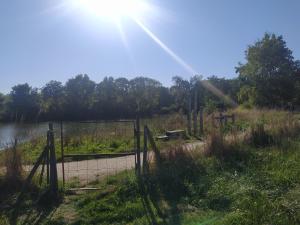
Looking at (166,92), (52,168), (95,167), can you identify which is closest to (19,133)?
(95,167)

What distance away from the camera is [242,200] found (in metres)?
7.13

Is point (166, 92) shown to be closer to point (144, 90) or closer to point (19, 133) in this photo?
point (144, 90)

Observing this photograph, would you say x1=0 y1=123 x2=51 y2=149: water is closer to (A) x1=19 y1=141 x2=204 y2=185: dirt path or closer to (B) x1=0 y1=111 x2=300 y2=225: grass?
(A) x1=19 y1=141 x2=204 y2=185: dirt path

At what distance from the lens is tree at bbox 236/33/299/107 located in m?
49.6

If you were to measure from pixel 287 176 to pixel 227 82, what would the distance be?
78171 mm

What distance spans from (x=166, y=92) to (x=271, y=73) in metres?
44.7

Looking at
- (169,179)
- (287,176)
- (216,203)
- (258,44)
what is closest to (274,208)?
(216,203)

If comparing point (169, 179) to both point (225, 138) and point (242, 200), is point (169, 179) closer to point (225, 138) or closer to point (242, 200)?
point (242, 200)

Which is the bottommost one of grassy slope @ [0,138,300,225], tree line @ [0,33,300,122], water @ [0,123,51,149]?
grassy slope @ [0,138,300,225]

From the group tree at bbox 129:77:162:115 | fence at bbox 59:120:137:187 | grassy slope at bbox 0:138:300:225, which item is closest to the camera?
grassy slope at bbox 0:138:300:225

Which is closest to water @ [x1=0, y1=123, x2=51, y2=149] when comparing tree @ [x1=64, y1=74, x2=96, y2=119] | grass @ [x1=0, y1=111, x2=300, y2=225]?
grass @ [x1=0, y1=111, x2=300, y2=225]

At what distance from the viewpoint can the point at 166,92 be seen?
93938 millimetres

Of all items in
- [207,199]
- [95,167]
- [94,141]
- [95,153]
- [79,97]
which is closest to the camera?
[207,199]

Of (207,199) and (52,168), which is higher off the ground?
(52,168)
